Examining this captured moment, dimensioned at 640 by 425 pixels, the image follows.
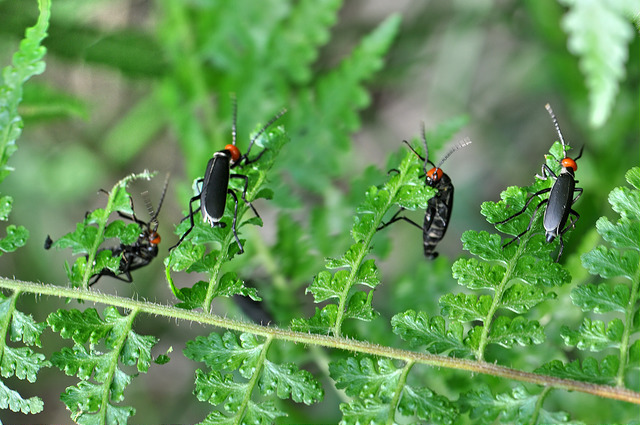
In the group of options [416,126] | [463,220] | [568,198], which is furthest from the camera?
[416,126]

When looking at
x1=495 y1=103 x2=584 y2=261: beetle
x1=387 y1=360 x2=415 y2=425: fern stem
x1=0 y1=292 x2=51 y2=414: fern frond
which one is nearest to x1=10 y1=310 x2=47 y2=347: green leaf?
x1=0 y1=292 x2=51 y2=414: fern frond

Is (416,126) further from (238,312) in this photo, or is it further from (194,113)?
(238,312)

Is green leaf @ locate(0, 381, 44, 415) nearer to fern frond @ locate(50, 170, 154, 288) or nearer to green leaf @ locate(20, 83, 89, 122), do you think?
fern frond @ locate(50, 170, 154, 288)

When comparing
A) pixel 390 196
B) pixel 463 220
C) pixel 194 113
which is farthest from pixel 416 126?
pixel 390 196

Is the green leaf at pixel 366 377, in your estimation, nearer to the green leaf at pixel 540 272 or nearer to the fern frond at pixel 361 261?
the fern frond at pixel 361 261

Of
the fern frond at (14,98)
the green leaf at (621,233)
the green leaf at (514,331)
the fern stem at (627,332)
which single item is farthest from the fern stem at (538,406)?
the fern frond at (14,98)

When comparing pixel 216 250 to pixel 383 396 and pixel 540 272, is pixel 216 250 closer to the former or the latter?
pixel 383 396
